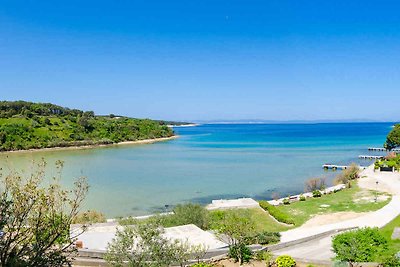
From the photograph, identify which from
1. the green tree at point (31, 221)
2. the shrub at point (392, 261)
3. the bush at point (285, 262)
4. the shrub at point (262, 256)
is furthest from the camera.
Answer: the shrub at point (262, 256)

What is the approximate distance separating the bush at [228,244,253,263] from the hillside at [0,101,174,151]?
8598cm

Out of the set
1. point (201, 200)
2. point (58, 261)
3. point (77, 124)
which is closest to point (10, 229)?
point (58, 261)

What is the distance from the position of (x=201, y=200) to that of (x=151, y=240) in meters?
25.7

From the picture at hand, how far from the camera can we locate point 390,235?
69.8ft

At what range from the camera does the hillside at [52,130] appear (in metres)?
97.2

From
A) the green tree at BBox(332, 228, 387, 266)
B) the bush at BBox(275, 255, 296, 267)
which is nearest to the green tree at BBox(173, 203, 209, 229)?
the bush at BBox(275, 255, 296, 267)

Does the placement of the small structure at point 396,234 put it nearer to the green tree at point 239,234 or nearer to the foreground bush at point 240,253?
the green tree at point 239,234

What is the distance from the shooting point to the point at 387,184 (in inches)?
1650

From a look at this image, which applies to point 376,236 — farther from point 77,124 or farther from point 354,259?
point 77,124

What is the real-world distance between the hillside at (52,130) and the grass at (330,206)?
77.4 m

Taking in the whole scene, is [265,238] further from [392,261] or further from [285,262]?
[392,261]

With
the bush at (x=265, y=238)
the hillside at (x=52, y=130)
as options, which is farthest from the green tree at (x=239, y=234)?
the hillside at (x=52, y=130)

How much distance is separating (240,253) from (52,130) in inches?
3905

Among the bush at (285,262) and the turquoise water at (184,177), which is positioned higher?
the bush at (285,262)
